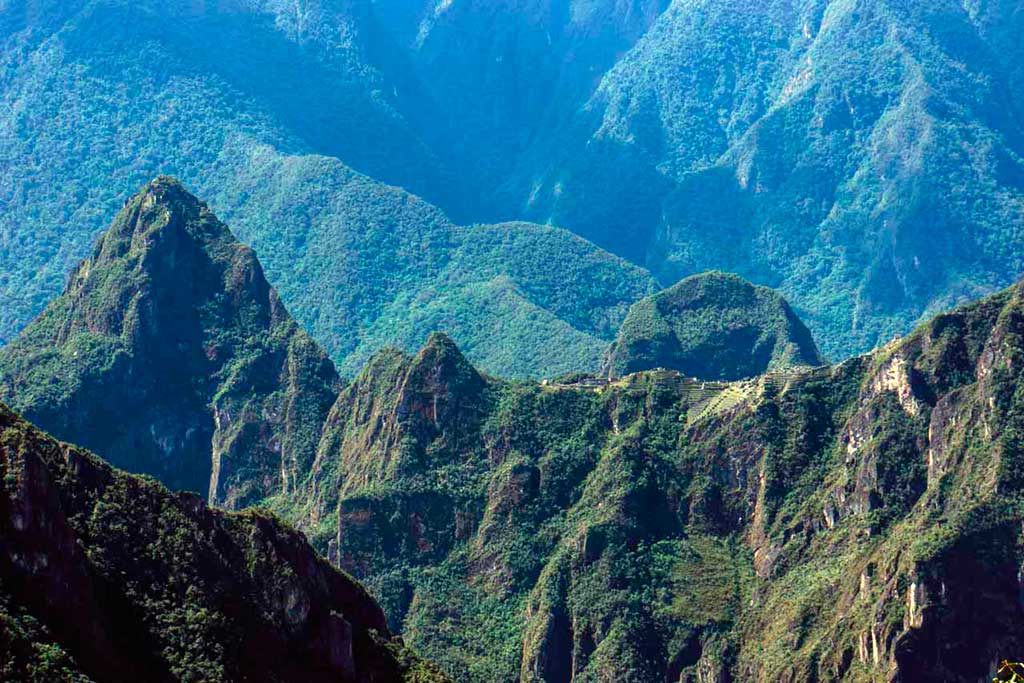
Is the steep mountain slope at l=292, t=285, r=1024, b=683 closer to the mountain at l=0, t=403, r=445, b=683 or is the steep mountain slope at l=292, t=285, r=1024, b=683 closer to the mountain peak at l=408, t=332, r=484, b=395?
the mountain peak at l=408, t=332, r=484, b=395

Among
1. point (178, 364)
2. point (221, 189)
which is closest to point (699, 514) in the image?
point (178, 364)

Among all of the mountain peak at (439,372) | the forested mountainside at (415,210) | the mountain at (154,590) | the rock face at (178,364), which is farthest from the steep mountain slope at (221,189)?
the mountain at (154,590)

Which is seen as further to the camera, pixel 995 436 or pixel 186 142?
pixel 186 142

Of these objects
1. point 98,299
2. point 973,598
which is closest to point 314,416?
point 98,299

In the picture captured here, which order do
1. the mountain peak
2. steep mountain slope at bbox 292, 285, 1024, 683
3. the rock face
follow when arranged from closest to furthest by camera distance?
1. steep mountain slope at bbox 292, 285, 1024, 683
2. the mountain peak
3. the rock face

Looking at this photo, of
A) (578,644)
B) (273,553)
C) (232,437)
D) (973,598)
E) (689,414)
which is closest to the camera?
(273,553)

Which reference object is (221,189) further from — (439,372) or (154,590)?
(154,590)

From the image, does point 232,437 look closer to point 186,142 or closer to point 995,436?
point 995,436

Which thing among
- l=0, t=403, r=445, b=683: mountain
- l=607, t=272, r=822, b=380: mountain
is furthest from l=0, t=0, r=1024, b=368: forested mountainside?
l=0, t=403, r=445, b=683: mountain
